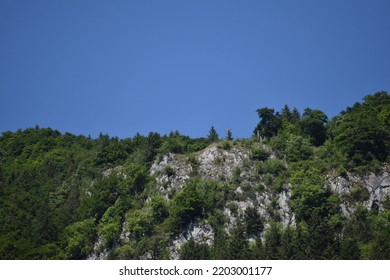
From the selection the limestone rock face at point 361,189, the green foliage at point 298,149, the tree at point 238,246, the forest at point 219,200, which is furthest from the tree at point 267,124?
the tree at point 238,246

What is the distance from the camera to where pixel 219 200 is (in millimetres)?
A: 65438

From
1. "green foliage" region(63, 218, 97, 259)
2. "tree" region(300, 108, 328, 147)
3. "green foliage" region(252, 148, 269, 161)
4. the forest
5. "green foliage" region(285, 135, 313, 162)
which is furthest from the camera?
"tree" region(300, 108, 328, 147)

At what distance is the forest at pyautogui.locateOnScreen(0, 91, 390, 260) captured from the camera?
53344 mm

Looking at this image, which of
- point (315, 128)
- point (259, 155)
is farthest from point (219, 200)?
Result: point (315, 128)

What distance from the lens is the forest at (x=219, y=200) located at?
175 feet

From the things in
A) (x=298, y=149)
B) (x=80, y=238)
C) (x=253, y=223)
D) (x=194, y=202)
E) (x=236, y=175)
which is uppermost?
(x=298, y=149)

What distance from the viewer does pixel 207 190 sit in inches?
2653

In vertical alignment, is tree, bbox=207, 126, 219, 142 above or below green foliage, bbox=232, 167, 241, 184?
above

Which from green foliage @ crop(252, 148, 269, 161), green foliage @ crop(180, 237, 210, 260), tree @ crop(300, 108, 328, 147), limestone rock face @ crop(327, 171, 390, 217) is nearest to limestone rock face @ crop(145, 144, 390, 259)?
limestone rock face @ crop(327, 171, 390, 217)

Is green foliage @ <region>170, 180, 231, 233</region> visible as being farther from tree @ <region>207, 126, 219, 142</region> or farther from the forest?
tree @ <region>207, 126, 219, 142</region>

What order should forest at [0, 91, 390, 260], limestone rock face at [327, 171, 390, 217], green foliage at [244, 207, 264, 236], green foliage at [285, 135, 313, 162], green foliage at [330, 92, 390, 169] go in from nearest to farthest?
1. forest at [0, 91, 390, 260]
2. green foliage at [244, 207, 264, 236]
3. limestone rock face at [327, 171, 390, 217]
4. green foliage at [330, 92, 390, 169]
5. green foliage at [285, 135, 313, 162]

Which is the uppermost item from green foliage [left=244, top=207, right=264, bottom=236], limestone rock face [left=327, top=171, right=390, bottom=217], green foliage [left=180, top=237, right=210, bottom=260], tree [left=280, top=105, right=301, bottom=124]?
tree [left=280, top=105, right=301, bottom=124]

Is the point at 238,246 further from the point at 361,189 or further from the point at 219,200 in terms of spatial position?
the point at 361,189
